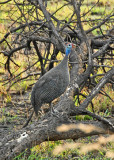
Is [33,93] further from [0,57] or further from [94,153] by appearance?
[0,57]

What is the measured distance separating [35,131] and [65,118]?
385 millimetres

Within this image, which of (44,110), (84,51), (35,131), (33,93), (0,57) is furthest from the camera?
(0,57)

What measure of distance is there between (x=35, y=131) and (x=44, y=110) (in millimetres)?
1953

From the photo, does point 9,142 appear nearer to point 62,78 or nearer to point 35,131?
point 35,131

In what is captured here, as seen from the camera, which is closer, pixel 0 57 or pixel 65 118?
pixel 65 118

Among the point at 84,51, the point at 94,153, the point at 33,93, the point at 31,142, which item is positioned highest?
the point at 84,51

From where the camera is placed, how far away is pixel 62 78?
3.39 m

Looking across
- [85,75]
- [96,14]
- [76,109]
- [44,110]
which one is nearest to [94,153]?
[76,109]

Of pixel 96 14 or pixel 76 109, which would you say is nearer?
pixel 76 109

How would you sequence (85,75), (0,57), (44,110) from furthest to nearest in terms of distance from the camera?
(0,57) → (44,110) → (85,75)

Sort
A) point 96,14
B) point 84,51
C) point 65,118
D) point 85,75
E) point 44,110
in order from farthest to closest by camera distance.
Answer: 1. point 96,14
2. point 44,110
3. point 84,51
4. point 85,75
5. point 65,118

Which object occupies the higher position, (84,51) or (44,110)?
(84,51)

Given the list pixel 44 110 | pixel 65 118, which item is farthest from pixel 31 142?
pixel 44 110

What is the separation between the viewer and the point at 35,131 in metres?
3.10
